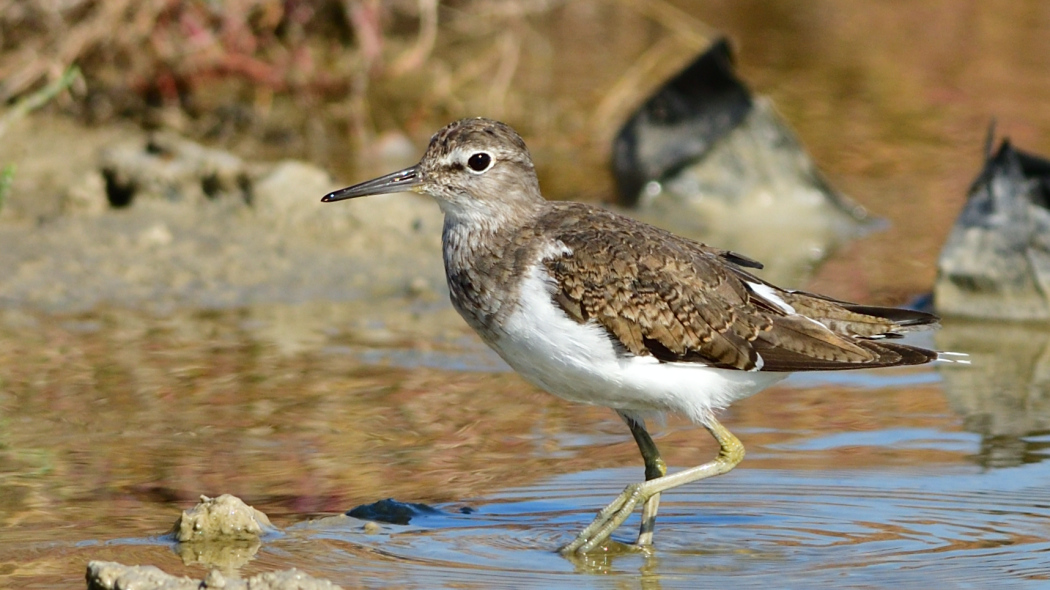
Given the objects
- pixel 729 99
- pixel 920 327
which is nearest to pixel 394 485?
pixel 920 327

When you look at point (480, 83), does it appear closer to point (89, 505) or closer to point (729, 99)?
point (729, 99)

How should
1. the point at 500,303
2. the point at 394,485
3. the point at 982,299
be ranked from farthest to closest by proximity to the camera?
the point at 982,299 < the point at 394,485 < the point at 500,303

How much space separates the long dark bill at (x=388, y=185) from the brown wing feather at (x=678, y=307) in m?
0.56

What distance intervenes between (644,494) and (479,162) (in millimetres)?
1441

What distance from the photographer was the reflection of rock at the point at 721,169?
10.5m

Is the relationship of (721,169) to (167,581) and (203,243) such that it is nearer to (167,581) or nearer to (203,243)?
(203,243)

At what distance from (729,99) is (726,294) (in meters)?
5.37

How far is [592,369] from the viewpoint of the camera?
5.32m

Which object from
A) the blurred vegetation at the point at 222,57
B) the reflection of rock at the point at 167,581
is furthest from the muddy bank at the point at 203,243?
the reflection of rock at the point at 167,581

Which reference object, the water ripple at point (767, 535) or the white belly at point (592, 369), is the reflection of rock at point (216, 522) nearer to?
the water ripple at point (767, 535)

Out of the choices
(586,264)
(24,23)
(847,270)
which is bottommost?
(586,264)

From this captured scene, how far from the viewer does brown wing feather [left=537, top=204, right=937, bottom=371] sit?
5.47 metres

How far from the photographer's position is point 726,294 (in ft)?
18.7

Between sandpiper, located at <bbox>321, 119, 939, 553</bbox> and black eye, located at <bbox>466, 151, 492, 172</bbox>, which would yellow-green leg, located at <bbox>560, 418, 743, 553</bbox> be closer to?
sandpiper, located at <bbox>321, 119, 939, 553</bbox>
